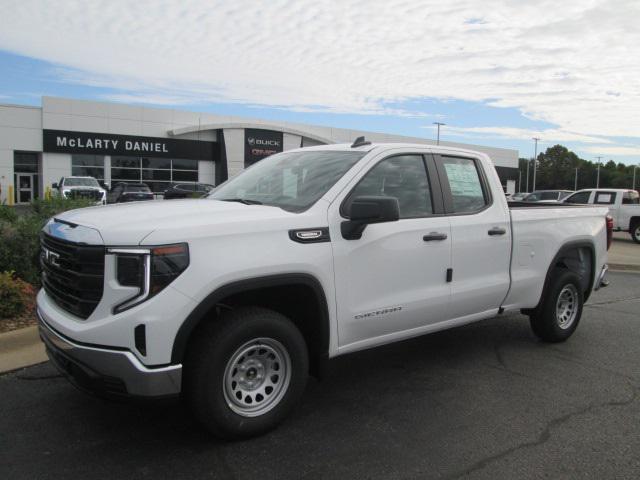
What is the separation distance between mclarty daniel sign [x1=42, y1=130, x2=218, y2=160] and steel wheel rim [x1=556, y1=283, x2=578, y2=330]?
124ft

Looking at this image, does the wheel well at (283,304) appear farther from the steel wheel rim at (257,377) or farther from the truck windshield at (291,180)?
the truck windshield at (291,180)

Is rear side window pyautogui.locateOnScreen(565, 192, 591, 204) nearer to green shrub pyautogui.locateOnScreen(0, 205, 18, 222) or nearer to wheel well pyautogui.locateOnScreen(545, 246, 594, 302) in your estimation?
wheel well pyautogui.locateOnScreen(545, 246, 594, 302)

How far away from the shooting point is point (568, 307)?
6.03m

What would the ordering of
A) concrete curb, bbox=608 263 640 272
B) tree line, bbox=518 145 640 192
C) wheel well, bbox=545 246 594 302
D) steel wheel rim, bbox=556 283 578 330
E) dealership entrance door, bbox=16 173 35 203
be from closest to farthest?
steel wheel rim, bbox=556 283 578 330
wheel well, bbox=545 246 594 302
concrete curb, bbox=608 263 640 272
dealership entrance door, bbox=16 173 35 203
tree line, bbox=518 145 640 192

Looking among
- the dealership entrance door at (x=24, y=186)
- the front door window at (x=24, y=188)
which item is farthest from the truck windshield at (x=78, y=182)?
the front door window at (x=24, y=188)

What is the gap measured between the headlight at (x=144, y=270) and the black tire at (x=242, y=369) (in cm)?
45

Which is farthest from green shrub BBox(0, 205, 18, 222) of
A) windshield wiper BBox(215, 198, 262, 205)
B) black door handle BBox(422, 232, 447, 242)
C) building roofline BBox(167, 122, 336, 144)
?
building roofline BBox(167, 122, 336, 144)

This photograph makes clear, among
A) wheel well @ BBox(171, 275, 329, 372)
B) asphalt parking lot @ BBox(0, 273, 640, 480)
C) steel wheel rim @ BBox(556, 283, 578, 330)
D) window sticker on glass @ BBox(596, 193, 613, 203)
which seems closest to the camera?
wheel well @ BBox(171, 275, 329, 372)

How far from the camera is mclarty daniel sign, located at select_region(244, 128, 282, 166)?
45.6 meters

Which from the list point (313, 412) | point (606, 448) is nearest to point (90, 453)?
point (313, 412)

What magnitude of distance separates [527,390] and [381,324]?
1486 millimetres

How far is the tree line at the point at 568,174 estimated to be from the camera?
123375mm

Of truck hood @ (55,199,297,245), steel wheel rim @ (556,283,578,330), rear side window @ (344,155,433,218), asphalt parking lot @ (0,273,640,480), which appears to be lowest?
asphalt parking lot @ (0,273,640,480)

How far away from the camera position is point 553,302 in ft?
18.5
